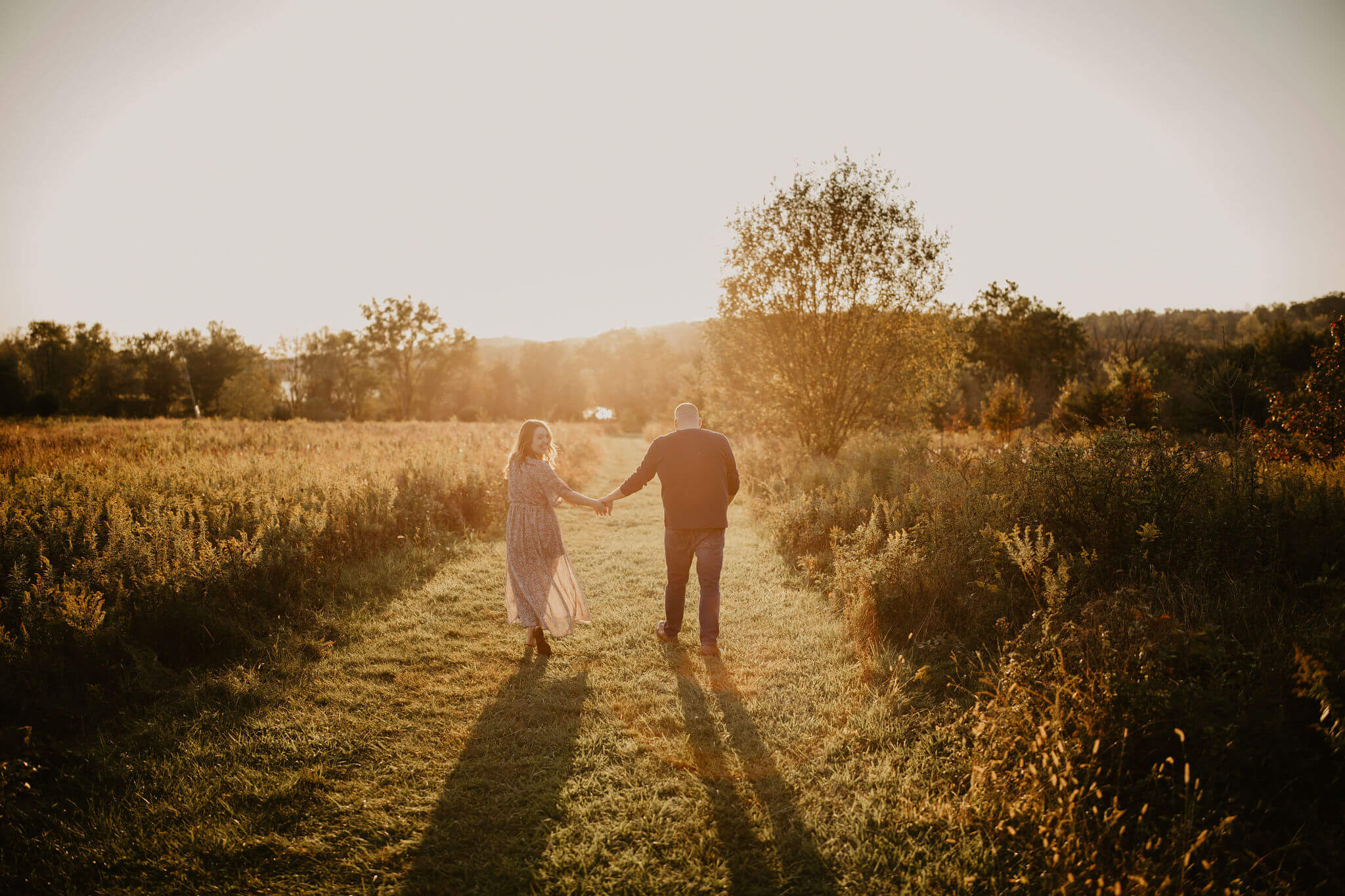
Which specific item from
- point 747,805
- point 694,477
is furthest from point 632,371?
point 747,805

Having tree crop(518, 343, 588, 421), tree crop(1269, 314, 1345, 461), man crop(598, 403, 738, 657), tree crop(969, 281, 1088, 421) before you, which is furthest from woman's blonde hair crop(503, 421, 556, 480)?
tree crop(518, 343, 588, 421)

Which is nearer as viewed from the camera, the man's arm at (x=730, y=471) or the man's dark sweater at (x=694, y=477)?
the man's dark sweater at (x=694, y=477)

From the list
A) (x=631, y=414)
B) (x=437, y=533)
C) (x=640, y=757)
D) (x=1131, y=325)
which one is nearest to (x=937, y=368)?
(x=437, y=533)

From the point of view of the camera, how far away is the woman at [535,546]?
5766mm

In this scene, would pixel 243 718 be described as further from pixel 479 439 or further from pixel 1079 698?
pixel 479 439

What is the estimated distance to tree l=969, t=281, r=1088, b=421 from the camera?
3972cm

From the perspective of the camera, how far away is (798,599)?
23.7 ft

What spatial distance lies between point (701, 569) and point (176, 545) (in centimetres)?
548

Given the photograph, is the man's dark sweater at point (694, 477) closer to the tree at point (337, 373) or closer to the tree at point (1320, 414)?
the tree at point (1320, 414)

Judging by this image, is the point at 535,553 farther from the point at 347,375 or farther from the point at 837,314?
A: the point at 347,375

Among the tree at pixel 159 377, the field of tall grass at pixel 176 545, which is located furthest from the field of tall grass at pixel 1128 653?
the tree at pixel 159 377

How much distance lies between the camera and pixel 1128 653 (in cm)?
349

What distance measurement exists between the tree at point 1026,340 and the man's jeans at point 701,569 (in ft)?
132

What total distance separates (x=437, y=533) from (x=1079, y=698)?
9.56 m
